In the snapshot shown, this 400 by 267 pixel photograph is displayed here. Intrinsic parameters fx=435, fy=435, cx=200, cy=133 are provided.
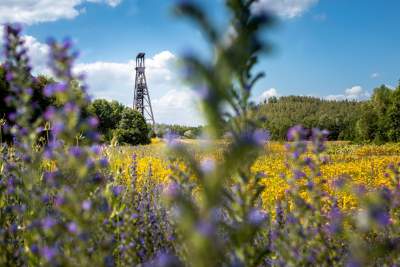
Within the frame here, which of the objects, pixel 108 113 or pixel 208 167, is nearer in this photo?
pixel 208 167

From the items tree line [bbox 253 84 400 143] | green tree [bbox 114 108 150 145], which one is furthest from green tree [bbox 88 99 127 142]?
tree line [bbox 253 84 400 143]

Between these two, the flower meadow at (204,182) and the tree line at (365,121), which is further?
the tree line at (365,121)

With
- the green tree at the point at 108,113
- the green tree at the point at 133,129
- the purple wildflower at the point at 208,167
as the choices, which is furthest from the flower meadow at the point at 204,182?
the green tree at the point at 108,113

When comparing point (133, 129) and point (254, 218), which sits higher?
point (133, 129)

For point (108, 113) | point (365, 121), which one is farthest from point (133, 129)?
point (365, 121)

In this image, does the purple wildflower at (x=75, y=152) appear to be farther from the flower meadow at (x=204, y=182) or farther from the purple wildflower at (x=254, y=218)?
the purple wildflower at (x=254, y=218)

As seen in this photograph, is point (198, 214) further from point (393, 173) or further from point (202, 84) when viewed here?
point (393, 173)

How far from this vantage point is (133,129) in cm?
4147

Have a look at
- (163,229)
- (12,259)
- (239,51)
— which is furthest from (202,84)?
(163,229)

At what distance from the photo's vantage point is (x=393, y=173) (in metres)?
3.74

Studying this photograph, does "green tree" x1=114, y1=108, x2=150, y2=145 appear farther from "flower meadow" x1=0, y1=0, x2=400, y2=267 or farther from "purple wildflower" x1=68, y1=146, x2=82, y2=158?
"purple wildflower" x1=68, y1=146, x2=82, y2=158

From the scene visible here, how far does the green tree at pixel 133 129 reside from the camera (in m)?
41.0

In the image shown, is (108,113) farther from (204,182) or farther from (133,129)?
(204,182)

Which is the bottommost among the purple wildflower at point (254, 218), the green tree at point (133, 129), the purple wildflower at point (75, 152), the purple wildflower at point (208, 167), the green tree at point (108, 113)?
the purple wildflower at point (254, 218)
